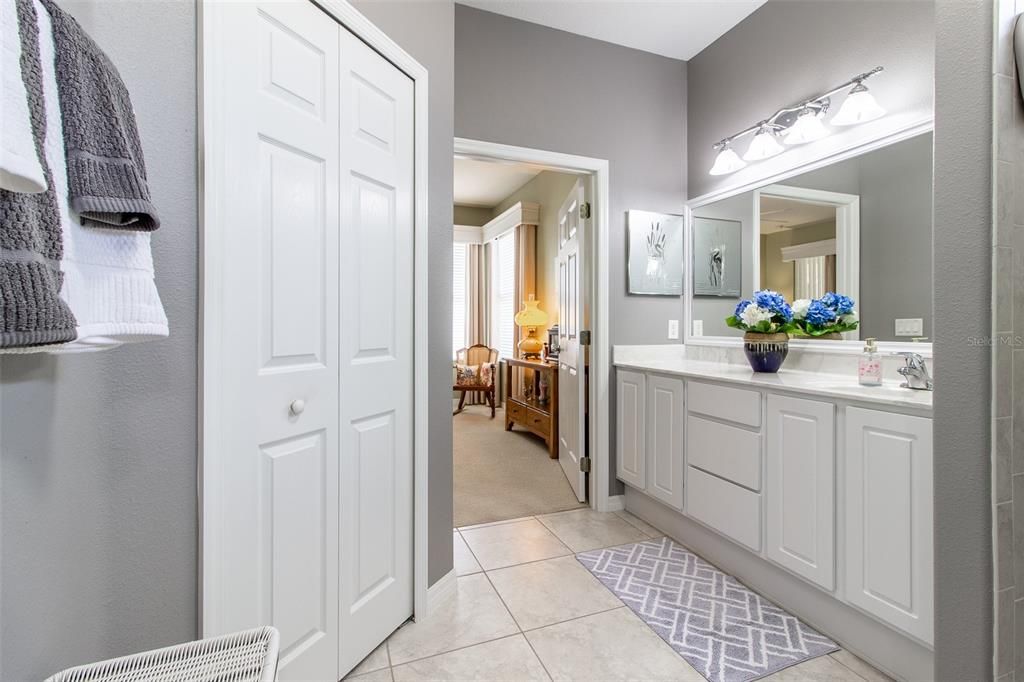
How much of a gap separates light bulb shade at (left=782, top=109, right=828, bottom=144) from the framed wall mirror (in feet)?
0.46

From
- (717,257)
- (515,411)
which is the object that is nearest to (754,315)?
(717,257)

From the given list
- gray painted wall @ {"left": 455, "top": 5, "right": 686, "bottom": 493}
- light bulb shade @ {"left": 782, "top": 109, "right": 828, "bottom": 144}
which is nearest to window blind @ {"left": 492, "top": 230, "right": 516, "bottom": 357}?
gray painted wall @ {"left": 455, "top": 5, "right": 686, "bottom": 493}

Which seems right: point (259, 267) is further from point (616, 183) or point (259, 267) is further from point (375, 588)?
point (616, 183)

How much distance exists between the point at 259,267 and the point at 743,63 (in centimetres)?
275

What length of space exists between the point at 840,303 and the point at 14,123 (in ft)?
8.35

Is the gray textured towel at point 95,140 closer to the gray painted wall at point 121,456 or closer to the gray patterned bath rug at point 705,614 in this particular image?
the gray painted wall at point 121,456

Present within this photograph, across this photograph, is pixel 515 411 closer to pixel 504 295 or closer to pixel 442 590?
pixel 504 295

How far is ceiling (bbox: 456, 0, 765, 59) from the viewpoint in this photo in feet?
8.36

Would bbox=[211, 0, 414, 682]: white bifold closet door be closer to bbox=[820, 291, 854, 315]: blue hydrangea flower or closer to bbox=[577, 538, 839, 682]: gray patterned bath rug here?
bbox=[577, 538, 839, 682]: gray patterned bath rug

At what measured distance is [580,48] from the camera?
2848 mm

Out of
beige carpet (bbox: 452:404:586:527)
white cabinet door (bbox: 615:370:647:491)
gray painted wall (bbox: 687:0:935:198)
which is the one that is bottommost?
beige carpet (bbox: 452:404:586:527)

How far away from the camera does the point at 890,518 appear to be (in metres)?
1.46

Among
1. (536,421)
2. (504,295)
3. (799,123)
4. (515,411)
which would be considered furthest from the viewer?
(504,295)

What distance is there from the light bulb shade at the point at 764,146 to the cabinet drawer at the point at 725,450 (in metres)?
1.41
